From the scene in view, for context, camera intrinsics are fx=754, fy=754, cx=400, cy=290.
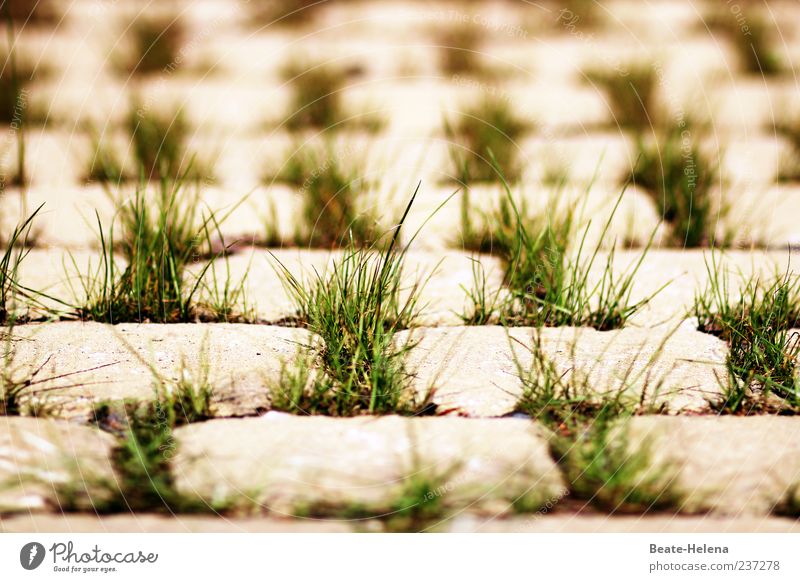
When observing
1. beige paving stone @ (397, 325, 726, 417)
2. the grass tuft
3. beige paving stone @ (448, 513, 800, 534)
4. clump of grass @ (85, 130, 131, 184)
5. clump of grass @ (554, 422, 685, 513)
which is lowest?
beige paving stone @ (448, 513, 800, 534)

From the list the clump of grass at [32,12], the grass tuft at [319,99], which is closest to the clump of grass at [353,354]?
the grass tuft at [319,99]

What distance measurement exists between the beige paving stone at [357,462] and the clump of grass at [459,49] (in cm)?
195

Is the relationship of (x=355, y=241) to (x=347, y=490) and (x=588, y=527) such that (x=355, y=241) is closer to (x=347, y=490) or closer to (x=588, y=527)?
(x=347, y=490)

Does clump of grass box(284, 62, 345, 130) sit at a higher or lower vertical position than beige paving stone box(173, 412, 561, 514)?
higher

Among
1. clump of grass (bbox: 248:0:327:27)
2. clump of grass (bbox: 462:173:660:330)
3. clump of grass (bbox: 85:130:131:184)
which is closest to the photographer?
clump of grass (bbox: 462:173:660:330)

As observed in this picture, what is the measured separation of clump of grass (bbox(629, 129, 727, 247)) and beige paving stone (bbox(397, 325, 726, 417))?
0.42m

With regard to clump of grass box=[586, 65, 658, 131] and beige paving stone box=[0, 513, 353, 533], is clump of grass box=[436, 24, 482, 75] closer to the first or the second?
clump of grass box=[586, 65, 658, 131]

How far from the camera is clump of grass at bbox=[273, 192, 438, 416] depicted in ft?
3.84

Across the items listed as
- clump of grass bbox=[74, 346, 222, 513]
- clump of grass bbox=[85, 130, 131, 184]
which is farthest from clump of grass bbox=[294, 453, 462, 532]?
clump of grass bbox=[85, 130, 131, 184]

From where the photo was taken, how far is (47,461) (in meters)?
1.06

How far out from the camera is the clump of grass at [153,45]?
2.88 meters

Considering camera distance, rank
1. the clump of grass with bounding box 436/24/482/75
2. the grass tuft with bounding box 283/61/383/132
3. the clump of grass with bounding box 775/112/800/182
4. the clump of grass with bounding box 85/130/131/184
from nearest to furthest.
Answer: the clump of grass with bounding box 85/130/131/184 < the clump of grass with bounding box 775/112/800/182 < the grass tuft with bounding box 283/61/383/132 < the clump of grass with bounding box 436/24/482/75

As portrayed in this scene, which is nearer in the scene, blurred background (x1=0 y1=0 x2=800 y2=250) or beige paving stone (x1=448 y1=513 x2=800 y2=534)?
beige paving stone (x1=448 y1=513 x2=800 y2=534)
